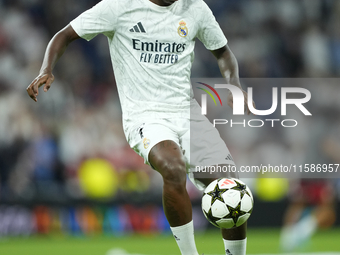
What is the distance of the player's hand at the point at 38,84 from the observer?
4.56 metres

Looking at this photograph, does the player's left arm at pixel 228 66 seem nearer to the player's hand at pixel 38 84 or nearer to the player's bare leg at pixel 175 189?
the player's bare leg at pixel 175 189

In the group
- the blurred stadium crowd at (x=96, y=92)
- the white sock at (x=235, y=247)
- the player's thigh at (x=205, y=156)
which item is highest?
the player's thigh at (x=205, y=156)

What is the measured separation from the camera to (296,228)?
388 inches

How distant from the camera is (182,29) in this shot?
509cm

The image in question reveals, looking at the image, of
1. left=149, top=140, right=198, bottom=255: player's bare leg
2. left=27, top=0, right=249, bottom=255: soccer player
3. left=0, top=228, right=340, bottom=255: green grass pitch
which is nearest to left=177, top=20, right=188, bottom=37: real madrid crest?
left=27, top=0, right=249, bottom=255: soccer player

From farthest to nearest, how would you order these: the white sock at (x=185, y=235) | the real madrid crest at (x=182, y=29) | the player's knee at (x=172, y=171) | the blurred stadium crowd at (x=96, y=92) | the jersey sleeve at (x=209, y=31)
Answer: the blurred stadium crowd at (x=96, y=92) → the jersey sleeve at (x=209, y=31) → the real madrid crest at (x=182, y=29) → the white sock at (x=185, y=235) → the player's knee at (x=172, y=171)

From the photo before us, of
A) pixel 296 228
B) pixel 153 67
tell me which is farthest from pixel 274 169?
pixel 153 67

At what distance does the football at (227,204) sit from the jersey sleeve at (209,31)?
4.84ft

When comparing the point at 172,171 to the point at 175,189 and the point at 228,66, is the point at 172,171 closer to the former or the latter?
the point at 175,189

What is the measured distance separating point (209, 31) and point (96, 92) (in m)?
6.79

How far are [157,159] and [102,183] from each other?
6.02 meters

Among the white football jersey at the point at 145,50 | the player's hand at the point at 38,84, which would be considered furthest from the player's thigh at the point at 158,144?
the player's hand at the point at 38,84

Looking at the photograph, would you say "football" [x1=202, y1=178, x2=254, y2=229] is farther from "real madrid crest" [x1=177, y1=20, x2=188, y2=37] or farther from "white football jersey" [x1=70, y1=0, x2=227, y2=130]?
"real madrid crest" [x1=177, y1=20, x2=188, y2=37]

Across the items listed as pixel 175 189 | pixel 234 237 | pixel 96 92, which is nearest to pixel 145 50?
pixel 175 189
